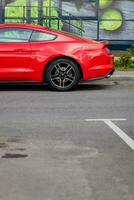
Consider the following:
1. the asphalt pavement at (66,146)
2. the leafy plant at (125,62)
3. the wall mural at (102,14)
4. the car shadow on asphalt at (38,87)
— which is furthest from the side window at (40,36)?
the wall mural at (102,14)

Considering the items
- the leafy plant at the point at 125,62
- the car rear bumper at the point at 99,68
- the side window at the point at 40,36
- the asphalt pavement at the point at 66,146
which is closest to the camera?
the asphalt pavement at the point at 66,146

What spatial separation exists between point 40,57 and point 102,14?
10.1 m

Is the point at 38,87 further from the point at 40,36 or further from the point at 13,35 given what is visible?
the point at 13,35

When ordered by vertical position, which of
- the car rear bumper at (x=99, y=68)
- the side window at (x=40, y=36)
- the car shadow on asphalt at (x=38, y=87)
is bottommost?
the car shadow on asphalt at (x=38, y=87)

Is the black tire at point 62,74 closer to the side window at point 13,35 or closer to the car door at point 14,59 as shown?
the car door at point 14,59

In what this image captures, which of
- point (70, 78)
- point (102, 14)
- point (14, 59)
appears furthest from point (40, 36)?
point (102, 14)

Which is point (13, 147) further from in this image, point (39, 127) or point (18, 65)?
point (18, 65)

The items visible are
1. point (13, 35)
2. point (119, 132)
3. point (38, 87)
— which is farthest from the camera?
point (38, 87)

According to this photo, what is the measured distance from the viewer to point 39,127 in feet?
30.1

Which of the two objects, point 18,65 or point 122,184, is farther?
point 18,65

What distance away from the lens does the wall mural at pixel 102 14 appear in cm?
2259

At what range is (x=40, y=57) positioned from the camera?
13.2 meters

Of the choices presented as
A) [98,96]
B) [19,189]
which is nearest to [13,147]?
[19,189]

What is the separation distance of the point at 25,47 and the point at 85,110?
9.78 ft
